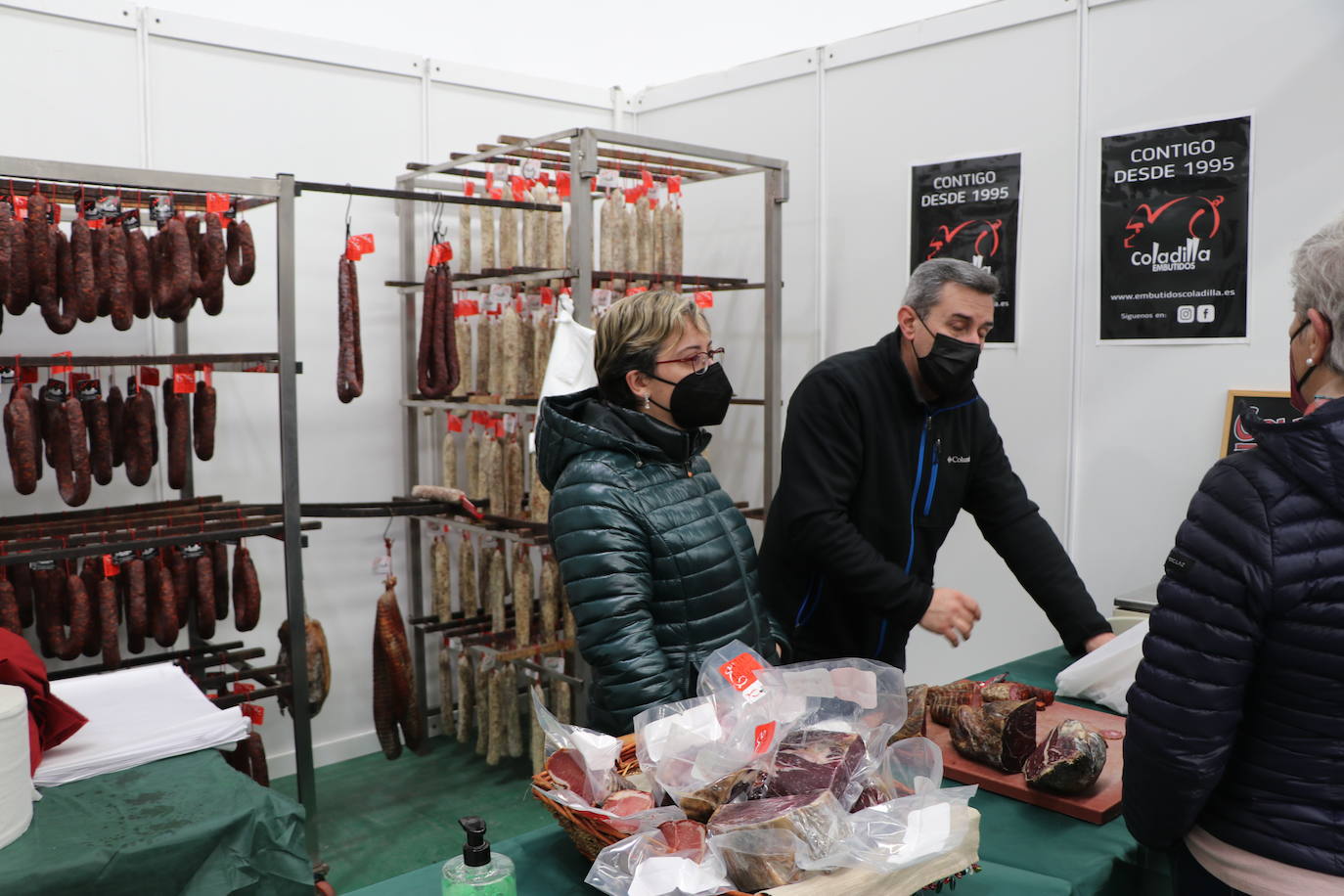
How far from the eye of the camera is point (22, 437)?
10.6 ft

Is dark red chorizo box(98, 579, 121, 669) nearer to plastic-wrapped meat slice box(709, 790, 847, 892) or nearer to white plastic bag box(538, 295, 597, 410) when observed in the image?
white plastic bag box(538, 295, 597, 410)

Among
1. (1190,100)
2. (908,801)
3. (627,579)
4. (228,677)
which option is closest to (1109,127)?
(1190,100)

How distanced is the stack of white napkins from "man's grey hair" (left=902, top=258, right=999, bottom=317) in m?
1.90

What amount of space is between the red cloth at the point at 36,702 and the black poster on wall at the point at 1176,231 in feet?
11.4

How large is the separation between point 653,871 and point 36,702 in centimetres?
155

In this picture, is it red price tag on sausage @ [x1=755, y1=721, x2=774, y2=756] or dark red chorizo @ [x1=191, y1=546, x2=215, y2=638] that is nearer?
red price tag on sausage @ [x1=755, y1=721, x2=774, y2=756]

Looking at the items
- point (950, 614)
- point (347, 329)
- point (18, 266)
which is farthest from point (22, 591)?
point (950, 614)

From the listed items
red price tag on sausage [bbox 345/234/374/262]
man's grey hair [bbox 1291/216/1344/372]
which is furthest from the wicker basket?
red price tag on sausage [bbox 345/234/374/262]

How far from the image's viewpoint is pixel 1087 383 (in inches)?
152

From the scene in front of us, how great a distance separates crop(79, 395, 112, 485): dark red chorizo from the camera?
3.39 m

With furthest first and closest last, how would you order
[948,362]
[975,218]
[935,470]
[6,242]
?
[975,218] < [6,242] < [935,470] < [948,362]

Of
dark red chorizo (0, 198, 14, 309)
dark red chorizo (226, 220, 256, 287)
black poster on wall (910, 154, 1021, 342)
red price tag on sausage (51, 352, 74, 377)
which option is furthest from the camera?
black poster on wall (910, 154, 1021, 342)

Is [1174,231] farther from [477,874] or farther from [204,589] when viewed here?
[204,589]

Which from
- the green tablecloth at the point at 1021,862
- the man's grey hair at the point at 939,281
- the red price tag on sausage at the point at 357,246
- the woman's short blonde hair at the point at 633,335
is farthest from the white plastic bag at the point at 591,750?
the red price tag on sausage at the point at 357,246
